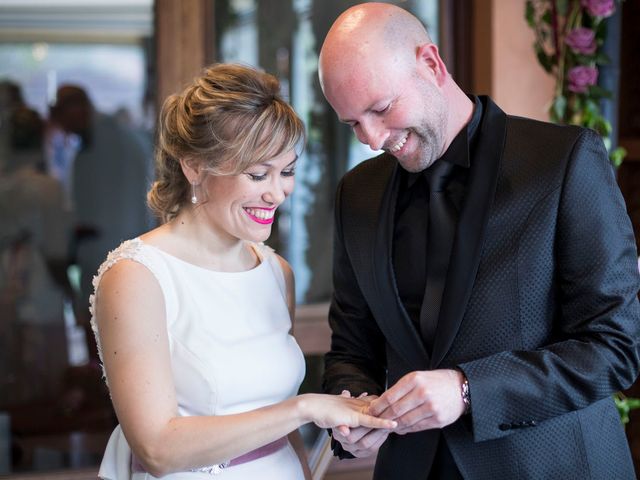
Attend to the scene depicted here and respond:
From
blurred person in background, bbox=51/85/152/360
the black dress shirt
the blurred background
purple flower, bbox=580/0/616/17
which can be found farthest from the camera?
blurred person in background, bbox=51/85/152/360

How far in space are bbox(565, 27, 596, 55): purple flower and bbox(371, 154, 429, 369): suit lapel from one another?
1.52 meters

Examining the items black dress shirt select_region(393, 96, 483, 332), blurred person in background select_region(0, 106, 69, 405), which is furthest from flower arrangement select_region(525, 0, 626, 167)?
blurred person in background select_region(0, 106, 69, 405)

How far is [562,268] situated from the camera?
5.99 ft

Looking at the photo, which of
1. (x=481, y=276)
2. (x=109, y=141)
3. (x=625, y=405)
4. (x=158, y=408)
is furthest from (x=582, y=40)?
(x=109, y=141)

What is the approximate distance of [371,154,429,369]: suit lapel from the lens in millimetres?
1924

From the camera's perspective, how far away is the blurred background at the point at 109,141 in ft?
12.7

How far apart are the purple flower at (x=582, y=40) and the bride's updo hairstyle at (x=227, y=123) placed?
146 cm

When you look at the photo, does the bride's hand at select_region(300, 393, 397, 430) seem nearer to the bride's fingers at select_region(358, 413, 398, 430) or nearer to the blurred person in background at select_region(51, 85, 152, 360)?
the bride's fingers at select_region(358, 413, 398, 430)

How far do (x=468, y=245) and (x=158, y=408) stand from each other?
698mm

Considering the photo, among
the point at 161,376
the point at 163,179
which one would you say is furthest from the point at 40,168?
the point at 161,376

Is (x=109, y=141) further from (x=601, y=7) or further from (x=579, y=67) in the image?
(x=601, y=7)

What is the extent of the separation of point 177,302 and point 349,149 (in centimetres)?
213

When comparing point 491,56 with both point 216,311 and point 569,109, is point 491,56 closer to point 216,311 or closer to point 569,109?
point 569,109

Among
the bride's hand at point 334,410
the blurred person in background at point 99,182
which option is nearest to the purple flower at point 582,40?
the bride's hand at point 334,410
